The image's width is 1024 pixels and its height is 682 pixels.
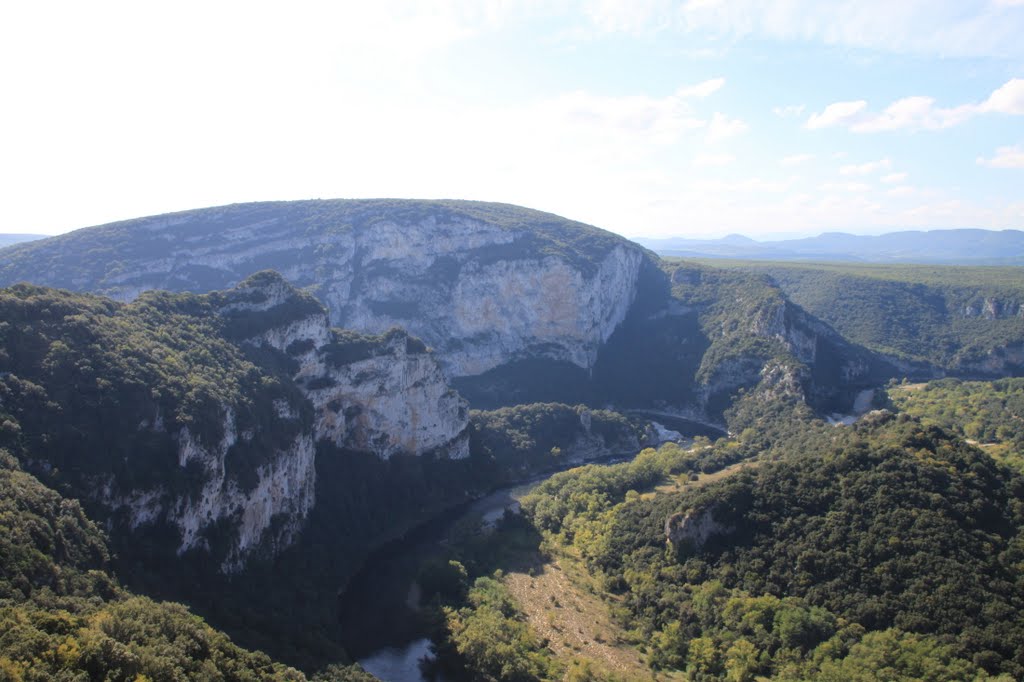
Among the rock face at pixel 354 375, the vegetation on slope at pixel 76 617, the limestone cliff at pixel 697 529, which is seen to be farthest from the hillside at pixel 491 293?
the vegetation on slope at pixel 76 617

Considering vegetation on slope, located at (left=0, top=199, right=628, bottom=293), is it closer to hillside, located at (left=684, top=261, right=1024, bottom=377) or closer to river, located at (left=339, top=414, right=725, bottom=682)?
hillside, located at (left=684, top=261, right=1024, bottom=377)

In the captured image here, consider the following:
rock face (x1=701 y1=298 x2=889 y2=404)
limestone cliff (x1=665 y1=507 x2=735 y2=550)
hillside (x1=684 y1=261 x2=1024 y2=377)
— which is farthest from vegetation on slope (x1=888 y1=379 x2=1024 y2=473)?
limestone cliff (x1=665 y1=507 x2=735 y2=550)

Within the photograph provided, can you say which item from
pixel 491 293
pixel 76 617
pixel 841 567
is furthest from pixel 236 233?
pixel 841 567

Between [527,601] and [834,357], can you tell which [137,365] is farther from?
[834,357]

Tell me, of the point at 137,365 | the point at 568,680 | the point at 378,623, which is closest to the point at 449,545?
the point at 378,623

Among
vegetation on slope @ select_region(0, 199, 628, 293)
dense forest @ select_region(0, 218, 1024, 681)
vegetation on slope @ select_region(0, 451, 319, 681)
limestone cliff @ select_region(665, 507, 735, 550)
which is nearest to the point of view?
vegetation on slope @ select_region(0, 451, 319, 681)

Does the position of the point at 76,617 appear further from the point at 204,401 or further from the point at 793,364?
the point at 793,364

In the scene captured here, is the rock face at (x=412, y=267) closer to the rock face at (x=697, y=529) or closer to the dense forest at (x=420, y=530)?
the dense forest at (x=420, y=530)
